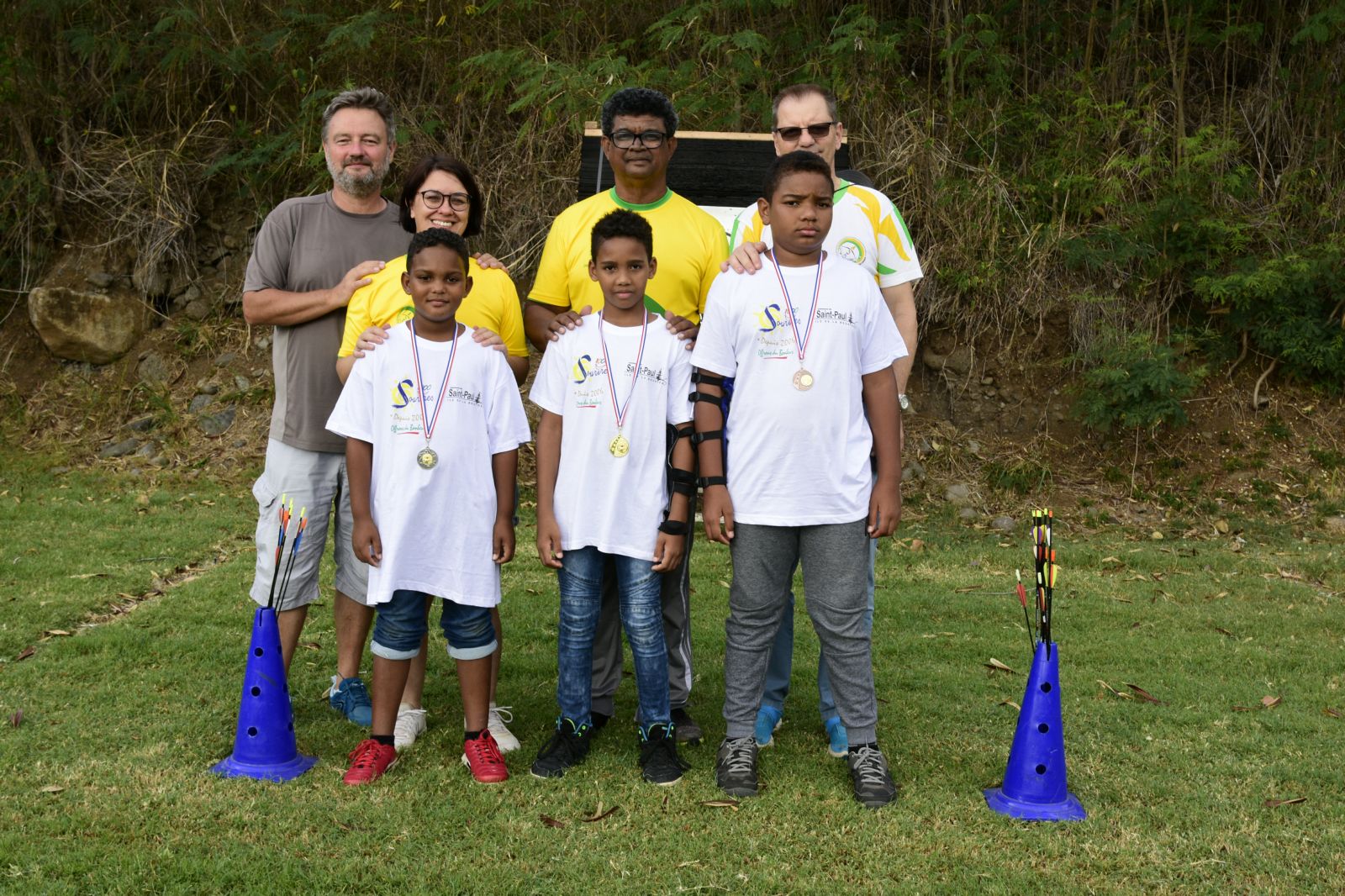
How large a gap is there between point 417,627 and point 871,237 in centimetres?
201

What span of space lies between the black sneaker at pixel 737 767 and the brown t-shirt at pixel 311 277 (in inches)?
70.3

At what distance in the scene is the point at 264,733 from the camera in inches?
147

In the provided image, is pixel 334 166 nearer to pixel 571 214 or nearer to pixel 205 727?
pixel 571 214

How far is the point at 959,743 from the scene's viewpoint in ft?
13.9

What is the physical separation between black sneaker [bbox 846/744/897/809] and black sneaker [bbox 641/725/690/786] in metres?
0.56

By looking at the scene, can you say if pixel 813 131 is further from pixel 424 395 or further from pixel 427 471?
pixel 427 471

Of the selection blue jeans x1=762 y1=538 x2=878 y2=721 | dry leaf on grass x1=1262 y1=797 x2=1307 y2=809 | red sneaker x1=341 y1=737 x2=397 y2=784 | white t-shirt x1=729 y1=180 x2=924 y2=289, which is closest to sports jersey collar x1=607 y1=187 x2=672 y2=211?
white t-shirt x1=729 y1=180 x2=924 y2=289

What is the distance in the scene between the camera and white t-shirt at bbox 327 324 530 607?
12.0ft

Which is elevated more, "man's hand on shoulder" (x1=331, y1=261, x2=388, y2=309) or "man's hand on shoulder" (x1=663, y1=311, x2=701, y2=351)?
"man's hand on shoulder" (x1=331, y1=261, x2=388, y2=309)

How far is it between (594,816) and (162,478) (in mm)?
7347

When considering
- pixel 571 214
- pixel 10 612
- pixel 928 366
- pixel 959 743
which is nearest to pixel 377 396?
pixel 571 214

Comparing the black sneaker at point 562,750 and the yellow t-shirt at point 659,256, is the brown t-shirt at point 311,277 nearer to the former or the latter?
the yellow t-shirt at point 659,256

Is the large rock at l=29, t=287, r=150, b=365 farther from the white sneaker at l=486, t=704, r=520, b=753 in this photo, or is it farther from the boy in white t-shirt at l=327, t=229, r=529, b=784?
the boy in white t-shirt at l=327, t=229, r=529, b=784

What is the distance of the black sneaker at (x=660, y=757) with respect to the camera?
3742 millimetres
